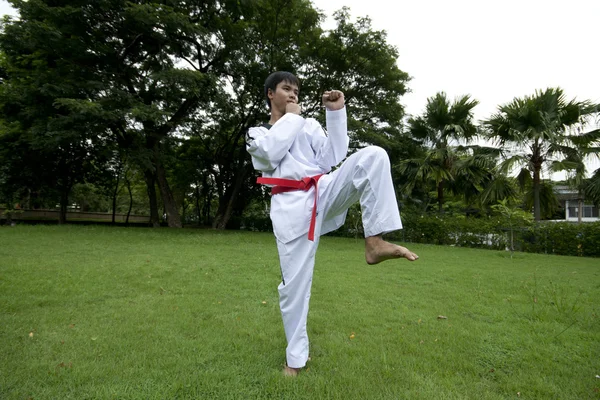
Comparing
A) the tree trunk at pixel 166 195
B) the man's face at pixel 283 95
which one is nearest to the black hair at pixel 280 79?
the man's face at pixel 283 95

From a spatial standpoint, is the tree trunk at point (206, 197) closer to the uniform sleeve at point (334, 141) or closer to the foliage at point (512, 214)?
the foliage at point (512, 214)

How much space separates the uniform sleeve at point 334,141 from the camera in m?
2.44

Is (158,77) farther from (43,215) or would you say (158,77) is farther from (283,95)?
(43,215)

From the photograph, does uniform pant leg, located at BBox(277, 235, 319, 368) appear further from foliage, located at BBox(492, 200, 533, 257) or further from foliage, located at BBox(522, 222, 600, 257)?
foliage, located at BBox(522, 222, 600, 257)

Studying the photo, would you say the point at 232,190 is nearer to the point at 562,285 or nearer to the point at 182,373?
the point at 562,285

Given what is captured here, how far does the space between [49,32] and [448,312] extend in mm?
14649

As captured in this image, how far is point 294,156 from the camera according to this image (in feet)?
8.10

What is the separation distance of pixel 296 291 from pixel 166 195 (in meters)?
15.8

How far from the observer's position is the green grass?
2145 millimetres

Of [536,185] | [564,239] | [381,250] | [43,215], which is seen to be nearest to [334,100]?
[381,250]

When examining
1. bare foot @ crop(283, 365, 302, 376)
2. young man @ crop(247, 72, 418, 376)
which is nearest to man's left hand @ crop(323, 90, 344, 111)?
young man @ crop(247, 72, 418, 376)

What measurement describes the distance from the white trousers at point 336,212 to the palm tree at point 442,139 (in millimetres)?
13800

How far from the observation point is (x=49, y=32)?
467 inches

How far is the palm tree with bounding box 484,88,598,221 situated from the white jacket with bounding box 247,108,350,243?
12.2 metres
